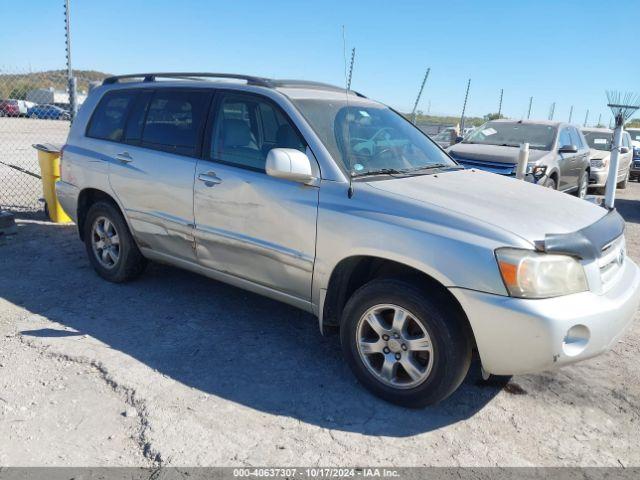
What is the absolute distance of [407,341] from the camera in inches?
126

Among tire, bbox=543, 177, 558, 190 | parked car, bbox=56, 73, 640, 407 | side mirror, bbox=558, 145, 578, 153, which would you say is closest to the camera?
parked car, bbox=56, 73, 640, 407

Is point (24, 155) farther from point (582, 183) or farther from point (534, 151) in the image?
point (582, 183)

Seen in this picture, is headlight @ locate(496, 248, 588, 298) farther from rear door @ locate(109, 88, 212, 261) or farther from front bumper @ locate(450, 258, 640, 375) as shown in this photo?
rear door @ locate(109, 88, 212, 261)

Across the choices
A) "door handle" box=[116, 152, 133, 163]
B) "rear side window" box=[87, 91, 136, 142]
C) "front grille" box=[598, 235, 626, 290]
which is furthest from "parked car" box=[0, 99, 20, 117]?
"front grille" box=[598, 235, 626, 290]

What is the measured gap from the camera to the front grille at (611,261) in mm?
3131

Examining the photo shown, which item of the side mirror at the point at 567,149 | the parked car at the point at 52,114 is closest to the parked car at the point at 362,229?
the side mirror at the point at 567,149

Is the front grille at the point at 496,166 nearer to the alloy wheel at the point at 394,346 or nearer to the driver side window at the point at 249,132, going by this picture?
the driver side window at the point at 249,132

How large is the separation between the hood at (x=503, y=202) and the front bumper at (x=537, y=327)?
38 centimetres

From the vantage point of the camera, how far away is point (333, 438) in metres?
2.97

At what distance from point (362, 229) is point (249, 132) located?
4.31ft

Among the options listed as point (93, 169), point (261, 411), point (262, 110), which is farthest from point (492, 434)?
point (93, 169)

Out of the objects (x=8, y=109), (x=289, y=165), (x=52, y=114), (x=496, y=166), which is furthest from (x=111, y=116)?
(x=8, y=109)

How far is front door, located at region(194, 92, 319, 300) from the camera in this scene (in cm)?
362

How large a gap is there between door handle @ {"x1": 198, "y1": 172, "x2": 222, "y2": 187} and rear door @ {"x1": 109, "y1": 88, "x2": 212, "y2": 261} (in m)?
0.12
